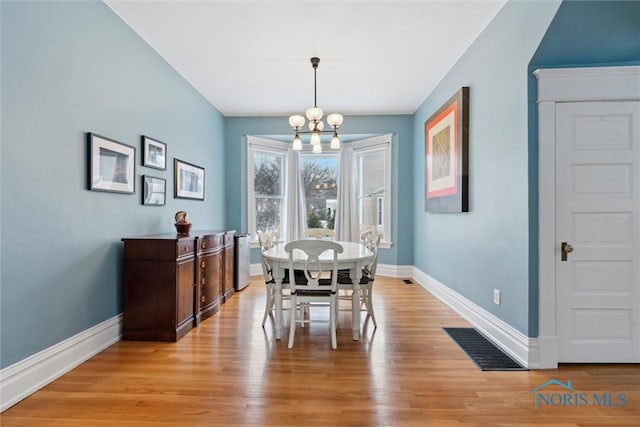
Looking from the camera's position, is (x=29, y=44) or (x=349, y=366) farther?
(x=349, y=366)

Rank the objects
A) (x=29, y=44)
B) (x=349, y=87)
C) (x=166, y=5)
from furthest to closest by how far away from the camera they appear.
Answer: (x=349, y=87), (x=166, y=5), (x=29, y=44)

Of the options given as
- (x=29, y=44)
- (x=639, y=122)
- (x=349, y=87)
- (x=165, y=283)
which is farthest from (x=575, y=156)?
(x=29, y=44)

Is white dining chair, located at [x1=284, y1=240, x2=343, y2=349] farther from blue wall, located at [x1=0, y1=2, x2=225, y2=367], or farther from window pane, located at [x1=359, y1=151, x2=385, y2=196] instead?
window pane, located at [x1=359, y1=151, x2=385, y2=196]

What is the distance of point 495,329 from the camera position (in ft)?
8.41

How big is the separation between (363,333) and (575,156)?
6.96ft

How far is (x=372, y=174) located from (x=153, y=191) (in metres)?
3.61

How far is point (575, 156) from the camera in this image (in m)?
2.15

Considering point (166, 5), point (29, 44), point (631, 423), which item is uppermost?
point (166, 5)

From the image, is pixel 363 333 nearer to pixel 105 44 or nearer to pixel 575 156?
pixel 575 156

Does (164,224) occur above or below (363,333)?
above

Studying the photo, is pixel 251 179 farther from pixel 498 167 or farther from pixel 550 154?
pixel 550 154

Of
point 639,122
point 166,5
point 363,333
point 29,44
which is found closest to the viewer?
point 29,44

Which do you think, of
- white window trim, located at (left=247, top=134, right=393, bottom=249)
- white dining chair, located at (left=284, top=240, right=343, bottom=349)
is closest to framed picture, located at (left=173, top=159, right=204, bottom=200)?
white window trim, located at (left=247, top=134, right=393, bottom=249)

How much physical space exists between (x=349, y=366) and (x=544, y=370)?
1331mm
